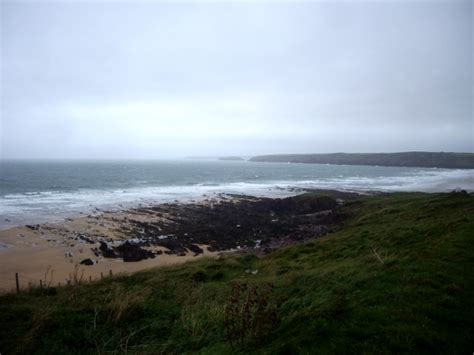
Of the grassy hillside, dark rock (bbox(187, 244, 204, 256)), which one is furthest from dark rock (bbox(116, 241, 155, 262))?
the grassy hillside

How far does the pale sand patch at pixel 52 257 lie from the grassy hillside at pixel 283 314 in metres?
7.82

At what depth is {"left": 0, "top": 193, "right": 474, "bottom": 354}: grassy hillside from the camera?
4.80 metres

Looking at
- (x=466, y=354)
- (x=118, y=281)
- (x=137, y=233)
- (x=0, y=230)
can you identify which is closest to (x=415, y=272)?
(x=466, y=354)

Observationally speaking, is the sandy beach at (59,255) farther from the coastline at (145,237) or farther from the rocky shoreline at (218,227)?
the rocky shoreline at (218,227)

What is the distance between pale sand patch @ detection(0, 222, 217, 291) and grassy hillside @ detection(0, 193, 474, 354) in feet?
Result: 25.6

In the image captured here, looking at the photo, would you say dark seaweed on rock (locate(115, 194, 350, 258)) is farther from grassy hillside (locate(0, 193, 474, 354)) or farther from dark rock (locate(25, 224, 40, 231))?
grassy hillside (locate(0, 193, 474, 354))

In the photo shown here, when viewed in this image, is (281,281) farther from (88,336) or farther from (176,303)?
(88,336)

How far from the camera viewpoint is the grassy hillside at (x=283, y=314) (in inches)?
189

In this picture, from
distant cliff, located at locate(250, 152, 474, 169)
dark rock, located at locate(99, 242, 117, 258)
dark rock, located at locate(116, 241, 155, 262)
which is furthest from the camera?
distant cliff, located at locate(250, 152, 474, 169)

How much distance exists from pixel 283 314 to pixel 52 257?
68.5 ft

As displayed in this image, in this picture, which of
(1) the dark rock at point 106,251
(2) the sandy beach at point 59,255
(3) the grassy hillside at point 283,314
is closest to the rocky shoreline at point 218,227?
(1) the dark rock at point 106,251

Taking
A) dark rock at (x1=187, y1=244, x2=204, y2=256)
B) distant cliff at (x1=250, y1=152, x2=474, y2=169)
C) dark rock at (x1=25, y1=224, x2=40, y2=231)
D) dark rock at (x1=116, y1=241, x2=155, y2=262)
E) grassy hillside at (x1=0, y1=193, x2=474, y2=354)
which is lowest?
dark rock at (x1=187, y1=244, x2=204, y2=256)

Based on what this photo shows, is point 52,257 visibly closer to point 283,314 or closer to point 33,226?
point 33,226

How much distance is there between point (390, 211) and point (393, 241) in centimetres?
1440
